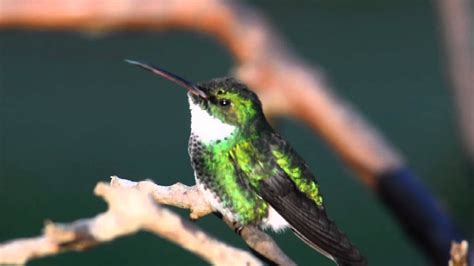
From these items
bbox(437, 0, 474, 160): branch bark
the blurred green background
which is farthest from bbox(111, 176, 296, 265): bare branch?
the blurred green background

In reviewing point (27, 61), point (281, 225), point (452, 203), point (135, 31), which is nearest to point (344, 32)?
point (27, 61)

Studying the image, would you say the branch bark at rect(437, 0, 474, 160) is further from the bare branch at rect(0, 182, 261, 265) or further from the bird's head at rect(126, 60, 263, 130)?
the bare branch at rect(0, 182, 261, 265)

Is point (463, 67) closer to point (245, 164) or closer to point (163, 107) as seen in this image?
point (245, 164)

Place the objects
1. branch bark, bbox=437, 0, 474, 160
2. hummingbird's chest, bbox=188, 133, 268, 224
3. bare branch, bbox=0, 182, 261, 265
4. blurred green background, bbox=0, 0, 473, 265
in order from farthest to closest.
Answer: blurred green background, bbox=0, 0, 473, 265
branch bark, bbox=437, 0, 474, 160
hummingbird's chest, bbox=188, 133, 268, 224
bare branch, bbox=0, 182, 261, 265

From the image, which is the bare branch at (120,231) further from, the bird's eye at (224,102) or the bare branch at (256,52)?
the bare branch at (256,52)

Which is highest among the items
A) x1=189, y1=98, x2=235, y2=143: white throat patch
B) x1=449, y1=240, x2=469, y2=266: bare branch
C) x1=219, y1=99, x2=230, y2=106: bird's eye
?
x1=219, y1=99, x2=230, y2=106: bird's eye

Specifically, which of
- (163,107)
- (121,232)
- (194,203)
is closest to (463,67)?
(194,203)

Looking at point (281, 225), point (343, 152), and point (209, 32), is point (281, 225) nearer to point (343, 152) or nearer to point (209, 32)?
point (343, 152)
